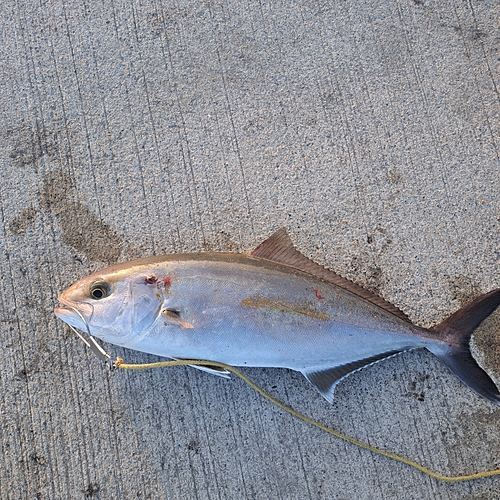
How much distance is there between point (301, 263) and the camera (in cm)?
240

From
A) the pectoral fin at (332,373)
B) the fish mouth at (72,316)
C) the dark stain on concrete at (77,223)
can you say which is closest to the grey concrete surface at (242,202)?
the dark stain on concrete at (77,223)

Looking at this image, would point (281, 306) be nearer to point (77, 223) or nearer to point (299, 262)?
point (299, 262)

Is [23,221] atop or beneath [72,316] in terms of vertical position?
atop

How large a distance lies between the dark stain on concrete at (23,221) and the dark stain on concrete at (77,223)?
8 cm

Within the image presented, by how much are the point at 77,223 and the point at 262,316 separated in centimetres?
126

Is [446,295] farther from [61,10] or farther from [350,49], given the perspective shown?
[61,10]

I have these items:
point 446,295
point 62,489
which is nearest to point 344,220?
point 446,295

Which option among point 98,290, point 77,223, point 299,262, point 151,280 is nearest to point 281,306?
point 299,262

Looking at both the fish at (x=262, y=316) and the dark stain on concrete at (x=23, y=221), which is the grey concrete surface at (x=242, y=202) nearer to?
the dark stain on concrete at (x=23, y=221)

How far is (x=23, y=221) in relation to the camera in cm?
269

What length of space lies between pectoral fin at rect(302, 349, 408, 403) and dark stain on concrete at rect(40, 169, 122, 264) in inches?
51.1

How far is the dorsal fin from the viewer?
2383 mm

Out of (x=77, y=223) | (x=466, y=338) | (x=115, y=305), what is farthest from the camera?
(x=77, y=223)

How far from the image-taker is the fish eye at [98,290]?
2195 mm
